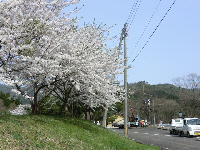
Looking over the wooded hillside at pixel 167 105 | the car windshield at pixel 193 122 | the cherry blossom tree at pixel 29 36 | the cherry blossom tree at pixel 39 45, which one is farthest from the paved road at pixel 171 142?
the wooded hillside at pixel 167 105

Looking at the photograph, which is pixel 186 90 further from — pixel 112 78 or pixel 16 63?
A: pixel 16 63

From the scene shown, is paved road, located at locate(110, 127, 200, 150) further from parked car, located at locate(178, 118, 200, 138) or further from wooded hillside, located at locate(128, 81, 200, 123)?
wooded hillside, located at locate(128, 81, 200, 123)

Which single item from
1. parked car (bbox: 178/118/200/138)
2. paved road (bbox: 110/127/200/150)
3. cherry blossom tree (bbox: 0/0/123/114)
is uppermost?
cherry blossom tree (bbox: 0/0/123/114)

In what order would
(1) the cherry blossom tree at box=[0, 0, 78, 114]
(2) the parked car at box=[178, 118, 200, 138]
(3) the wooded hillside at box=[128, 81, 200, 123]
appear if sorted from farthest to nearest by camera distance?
(3) the wooded hillside at box=[128, 81, 200, 123] < (2) the parked car at box=[178, 118, 200, 138] < (1) the cherry blossom tree at box=[0, 0, 78, 114]

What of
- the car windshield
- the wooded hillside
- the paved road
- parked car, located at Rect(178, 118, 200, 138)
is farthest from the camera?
the wooded hillside

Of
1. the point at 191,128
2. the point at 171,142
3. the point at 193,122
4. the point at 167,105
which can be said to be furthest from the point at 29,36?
the point at 167,105

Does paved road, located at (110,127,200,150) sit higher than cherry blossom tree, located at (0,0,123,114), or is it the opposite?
cherry blossom tree, located at (0,0,123,114)

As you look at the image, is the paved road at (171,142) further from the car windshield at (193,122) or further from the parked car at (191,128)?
the car windshield at (193,122)

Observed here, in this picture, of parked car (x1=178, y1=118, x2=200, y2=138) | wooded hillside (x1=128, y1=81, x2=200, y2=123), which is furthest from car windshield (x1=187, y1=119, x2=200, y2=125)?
wooded hillside (x1=128, y1=81, x2=200, y2=123)

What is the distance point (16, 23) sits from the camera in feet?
36.6

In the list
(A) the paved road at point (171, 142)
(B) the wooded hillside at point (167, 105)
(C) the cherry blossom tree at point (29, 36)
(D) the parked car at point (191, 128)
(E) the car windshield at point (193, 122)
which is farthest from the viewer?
(B) the wooded hillside at point (167, 105)

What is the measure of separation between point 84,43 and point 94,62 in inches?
49.4

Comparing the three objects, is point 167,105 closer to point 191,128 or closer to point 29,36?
point 191,128

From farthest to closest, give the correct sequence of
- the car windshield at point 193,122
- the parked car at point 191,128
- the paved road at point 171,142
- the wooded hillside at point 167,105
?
the wooded hillside at point 167,105, the car windshield at point 193,122, the parked car at point 191,128, the paved road at point 171,142
